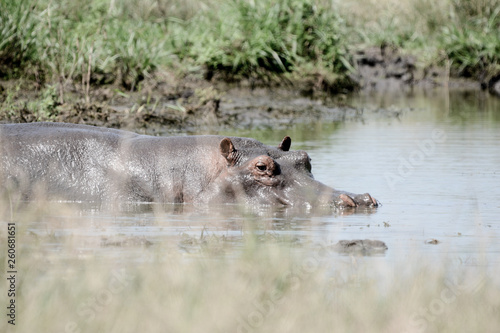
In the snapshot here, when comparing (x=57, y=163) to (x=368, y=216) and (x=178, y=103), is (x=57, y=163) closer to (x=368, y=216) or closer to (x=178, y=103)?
(x=368, y=216)

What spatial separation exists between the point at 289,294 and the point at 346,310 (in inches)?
14.5

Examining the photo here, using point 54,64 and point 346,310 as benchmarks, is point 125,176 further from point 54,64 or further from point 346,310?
point 54,64

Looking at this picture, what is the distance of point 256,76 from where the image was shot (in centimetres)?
1938

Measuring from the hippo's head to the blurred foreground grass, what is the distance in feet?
7.12

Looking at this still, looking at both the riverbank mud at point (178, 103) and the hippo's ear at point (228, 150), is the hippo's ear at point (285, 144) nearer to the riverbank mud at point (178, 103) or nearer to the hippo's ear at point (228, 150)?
the hippo's ear at point (228, 150)

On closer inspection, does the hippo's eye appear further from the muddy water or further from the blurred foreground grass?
the blurred foreground grass

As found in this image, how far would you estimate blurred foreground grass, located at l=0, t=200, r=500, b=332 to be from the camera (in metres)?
4.21

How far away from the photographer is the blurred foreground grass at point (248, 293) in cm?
421

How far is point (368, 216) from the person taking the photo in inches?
303

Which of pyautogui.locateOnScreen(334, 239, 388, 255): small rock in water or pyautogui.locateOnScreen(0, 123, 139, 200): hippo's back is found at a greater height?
pyautogui.locateOnScreen(334, 239, 388, 255): small rock in water

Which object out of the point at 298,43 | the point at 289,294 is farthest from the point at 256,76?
the point at 289,294

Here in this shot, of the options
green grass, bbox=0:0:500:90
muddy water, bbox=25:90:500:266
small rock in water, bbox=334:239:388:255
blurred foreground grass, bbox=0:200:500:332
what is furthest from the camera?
green grass, bbox=0:0:500:90

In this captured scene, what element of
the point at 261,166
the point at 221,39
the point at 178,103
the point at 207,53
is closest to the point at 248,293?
the point at 261,166

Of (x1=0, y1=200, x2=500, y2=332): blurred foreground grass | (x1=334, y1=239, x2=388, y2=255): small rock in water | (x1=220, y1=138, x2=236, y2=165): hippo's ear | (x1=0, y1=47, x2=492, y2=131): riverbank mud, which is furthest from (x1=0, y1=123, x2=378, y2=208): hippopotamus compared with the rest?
(x1=0, y1=47, x2=492, y2=131): riverbank mud
